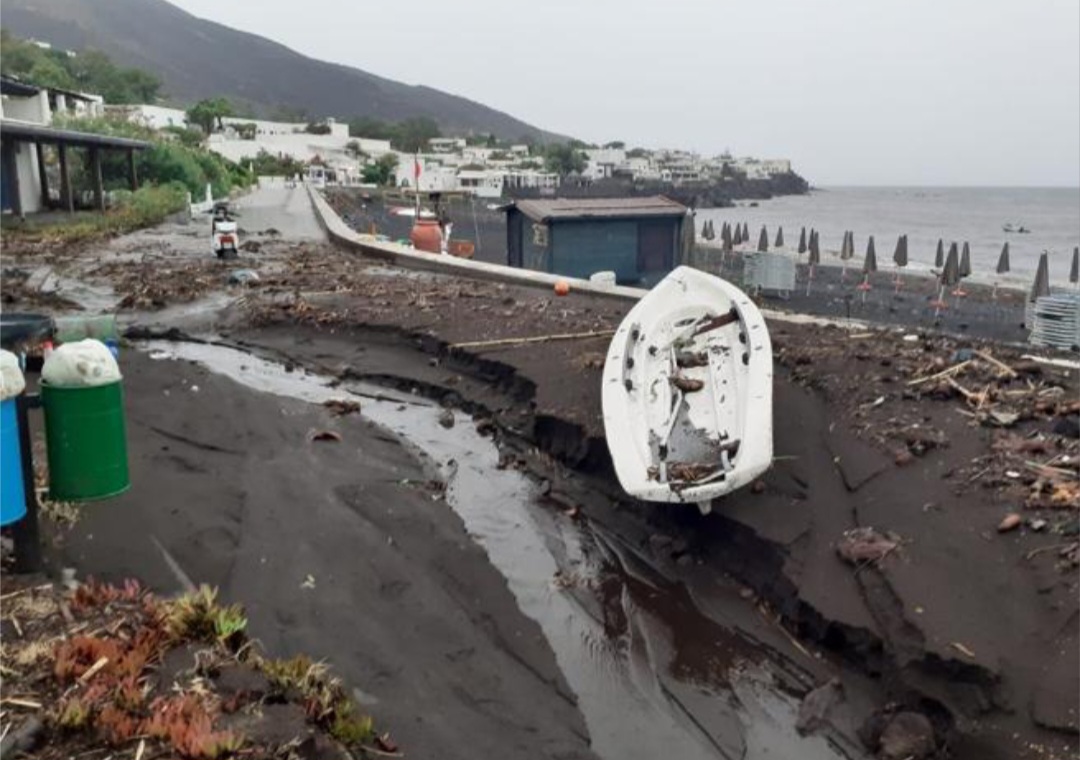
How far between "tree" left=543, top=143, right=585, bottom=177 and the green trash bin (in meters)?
146

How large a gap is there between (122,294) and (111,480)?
11.4m

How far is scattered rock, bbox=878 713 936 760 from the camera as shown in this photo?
5.07m

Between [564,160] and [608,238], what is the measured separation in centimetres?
13984

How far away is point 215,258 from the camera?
64.9ft

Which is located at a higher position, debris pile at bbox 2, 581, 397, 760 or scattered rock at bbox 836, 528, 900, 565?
debris pile at bbox 2, 581, 397, 760

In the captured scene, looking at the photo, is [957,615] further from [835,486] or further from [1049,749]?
[835,486]

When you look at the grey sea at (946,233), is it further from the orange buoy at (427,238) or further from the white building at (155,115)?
A: the white building at (155,115)

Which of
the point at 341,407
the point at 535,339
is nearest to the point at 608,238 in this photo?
the point at 535,339

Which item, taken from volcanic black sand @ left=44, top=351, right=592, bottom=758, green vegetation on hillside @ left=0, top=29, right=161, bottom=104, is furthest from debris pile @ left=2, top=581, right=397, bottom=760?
green vegetation on hillside @ left=0, top=29, right=161, bottom=104

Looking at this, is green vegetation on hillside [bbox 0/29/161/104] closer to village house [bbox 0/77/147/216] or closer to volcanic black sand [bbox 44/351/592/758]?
village house [bbox 0/77/147/216]

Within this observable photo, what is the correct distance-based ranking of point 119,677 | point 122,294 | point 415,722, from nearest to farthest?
1. point 119,677
2. point 415,722
3. point 122,294

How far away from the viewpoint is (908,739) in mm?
5105

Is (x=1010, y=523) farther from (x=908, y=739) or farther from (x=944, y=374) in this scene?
(x=944, y=374)

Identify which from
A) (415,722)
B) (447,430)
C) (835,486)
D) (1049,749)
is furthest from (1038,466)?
(447,430)
